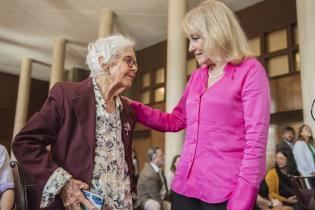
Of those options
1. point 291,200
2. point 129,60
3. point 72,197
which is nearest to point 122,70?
point 129,60

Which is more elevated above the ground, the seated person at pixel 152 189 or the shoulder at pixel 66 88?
the shoulder at pixel 66 88

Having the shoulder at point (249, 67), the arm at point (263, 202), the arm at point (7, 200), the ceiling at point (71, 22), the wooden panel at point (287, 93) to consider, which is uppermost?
the ceiling at point (71, 22)

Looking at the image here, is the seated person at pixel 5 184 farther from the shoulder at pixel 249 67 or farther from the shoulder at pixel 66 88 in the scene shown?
the shoulder at pixel 249 67

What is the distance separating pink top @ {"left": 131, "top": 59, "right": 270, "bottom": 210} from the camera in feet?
4.92

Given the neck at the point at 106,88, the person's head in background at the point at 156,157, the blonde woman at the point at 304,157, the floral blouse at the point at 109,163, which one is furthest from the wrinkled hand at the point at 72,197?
the person's head in background at the point at 156,157

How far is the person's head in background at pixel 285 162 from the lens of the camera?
607 cm

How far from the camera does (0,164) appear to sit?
2525 mm

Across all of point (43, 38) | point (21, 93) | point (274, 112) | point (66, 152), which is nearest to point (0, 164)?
point (66, 152)

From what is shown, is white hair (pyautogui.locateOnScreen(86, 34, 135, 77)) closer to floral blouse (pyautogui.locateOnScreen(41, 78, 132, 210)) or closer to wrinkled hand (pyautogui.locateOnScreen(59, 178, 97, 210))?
floral blouse (pyautogui.locateOnScreen(41, 78, 132, 210))

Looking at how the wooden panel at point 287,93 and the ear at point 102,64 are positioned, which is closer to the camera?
the ear at point 102,64

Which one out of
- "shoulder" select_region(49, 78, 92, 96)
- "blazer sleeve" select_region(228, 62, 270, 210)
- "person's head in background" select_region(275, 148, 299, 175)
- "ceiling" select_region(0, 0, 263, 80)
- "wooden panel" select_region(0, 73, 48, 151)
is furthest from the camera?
"wooden panel" select_region(0, 73, 48, 151)

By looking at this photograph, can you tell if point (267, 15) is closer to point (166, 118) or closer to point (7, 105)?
point (166, 118)

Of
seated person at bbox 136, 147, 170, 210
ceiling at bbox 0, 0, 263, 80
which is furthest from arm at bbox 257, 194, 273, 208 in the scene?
ceiling at bbox 0, 0, 263, 80

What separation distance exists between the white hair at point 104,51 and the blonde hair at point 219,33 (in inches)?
18.2
